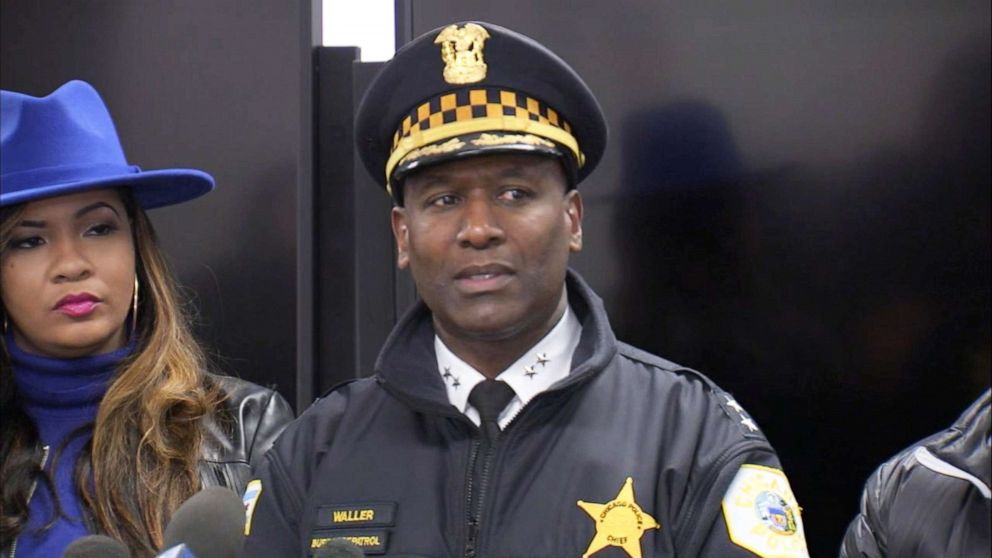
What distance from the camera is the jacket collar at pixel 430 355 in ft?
8.82

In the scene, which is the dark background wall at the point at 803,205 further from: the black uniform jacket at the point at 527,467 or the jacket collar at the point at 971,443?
the jacket collar at the point at 971,443

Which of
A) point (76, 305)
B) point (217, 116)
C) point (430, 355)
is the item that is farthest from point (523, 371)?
point (217, 116)

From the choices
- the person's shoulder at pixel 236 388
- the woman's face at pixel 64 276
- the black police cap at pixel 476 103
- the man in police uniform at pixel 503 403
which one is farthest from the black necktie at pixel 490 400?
the woman's face at pixel 64 276

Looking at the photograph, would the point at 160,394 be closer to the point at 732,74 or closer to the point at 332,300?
the point at 332,300

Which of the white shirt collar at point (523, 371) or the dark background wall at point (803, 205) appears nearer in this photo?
the white shirt collar at point (523, 371)

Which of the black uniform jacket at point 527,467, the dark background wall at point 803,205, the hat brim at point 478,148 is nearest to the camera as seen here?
the black uniform jacket at point 527,467

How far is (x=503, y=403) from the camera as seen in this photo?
8.96 feet

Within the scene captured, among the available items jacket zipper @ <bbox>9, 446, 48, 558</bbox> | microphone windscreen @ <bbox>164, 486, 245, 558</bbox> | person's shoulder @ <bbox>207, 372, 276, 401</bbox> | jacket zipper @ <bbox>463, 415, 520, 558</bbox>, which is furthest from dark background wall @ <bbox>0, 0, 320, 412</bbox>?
microphone windscreen @ <bbox>164, 486, 245, 558</bbox>

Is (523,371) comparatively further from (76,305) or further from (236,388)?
(76,305)

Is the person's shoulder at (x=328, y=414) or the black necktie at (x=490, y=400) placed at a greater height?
the black necktie at (x=490, y=400)

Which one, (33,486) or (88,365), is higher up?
(88,365)

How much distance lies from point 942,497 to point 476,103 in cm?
108

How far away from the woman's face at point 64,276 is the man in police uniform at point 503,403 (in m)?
0.61

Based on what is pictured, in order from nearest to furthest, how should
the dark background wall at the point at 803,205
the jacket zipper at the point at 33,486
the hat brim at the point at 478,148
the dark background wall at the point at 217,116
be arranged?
1. the hat brim at the point at 478,148
2. the jacket zipper at the point at 33,486
3. the dark background wall at the point at 803,205
4. the dark background wall at the point at 217,116
